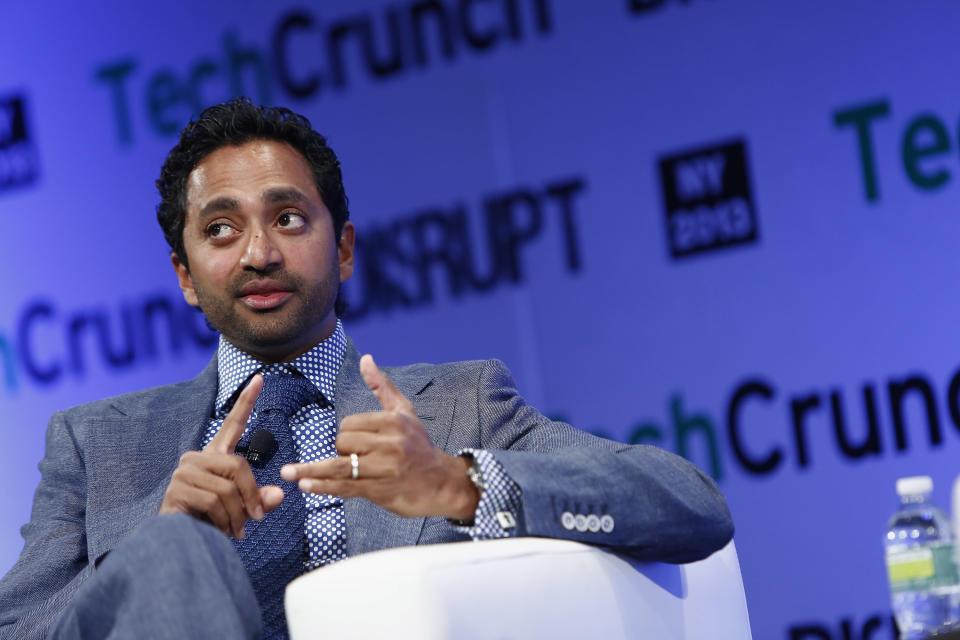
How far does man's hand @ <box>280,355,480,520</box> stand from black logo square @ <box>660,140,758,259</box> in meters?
1.83

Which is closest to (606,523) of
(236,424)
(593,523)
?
(593,523)

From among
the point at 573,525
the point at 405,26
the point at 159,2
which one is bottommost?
the point at 573,525

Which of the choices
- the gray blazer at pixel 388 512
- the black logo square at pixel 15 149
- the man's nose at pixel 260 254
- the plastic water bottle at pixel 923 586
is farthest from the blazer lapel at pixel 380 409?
the black logo square at pixel 15 149

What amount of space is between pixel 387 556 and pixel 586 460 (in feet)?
1.22

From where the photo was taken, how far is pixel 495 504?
1461 mm

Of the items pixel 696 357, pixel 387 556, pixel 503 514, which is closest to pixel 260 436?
pixel 503 514

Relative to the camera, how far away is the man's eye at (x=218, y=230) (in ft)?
6.68

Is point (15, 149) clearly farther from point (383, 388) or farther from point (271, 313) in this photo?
point (383, 388)

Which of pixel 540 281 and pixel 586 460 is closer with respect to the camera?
pixel 586 460

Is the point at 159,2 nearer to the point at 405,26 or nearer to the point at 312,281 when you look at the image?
the point at 405,26

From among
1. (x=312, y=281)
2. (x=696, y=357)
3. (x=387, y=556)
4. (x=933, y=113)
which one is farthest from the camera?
(x=696, y=357)

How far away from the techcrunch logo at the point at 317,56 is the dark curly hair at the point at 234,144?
135 centimetres

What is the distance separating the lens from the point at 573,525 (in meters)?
1.42

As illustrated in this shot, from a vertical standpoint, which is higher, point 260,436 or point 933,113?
point 933,113
